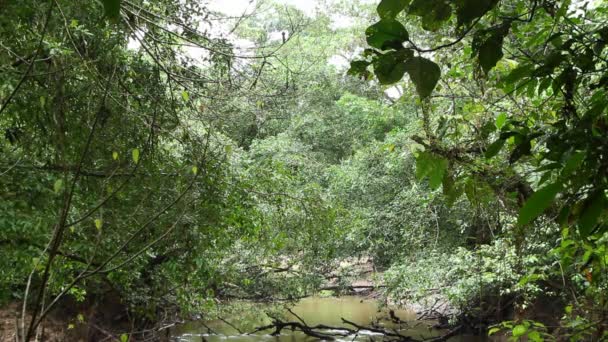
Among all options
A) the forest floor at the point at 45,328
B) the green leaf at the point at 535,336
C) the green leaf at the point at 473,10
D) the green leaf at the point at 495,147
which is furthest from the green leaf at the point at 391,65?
the forest floor at the point at 45,328

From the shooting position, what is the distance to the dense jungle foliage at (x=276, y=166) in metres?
1.10

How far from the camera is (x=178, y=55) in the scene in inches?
166

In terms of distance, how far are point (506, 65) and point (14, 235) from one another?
3.08 metres

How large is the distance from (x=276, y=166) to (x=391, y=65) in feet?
17.6

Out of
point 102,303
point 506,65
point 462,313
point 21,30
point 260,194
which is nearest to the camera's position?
point 506,65

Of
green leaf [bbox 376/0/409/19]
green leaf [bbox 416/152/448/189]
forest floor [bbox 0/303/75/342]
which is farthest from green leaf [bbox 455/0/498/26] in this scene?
forest floor [bbox 0/303/75/342]

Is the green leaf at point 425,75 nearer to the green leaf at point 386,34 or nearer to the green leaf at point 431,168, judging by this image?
the green leaf at point 386,34

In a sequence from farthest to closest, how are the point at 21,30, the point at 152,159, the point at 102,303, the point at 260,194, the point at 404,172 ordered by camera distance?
the point at 404,172
the point at 102,303
the point at 260,194
the point at 152,159
the point at 21,30

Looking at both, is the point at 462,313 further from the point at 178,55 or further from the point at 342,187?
the point at 178,55

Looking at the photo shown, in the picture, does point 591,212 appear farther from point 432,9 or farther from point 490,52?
point 432,9

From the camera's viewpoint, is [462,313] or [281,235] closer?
[281,235]

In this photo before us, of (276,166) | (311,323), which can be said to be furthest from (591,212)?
(311,323)

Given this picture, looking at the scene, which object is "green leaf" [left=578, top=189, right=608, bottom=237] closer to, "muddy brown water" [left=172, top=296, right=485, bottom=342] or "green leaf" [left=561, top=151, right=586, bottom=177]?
"green leaf" [left=561, top=151, right=586, bottom=177]

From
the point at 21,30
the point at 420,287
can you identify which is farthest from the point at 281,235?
the point at 21,30
